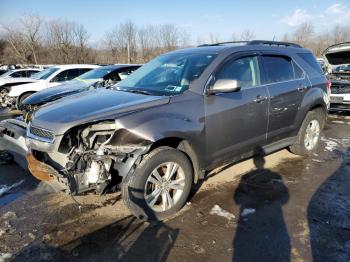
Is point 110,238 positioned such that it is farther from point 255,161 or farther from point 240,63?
point 255,161

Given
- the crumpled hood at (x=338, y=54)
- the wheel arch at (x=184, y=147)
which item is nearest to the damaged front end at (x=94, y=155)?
the wheel arch at (x=184, y=147)

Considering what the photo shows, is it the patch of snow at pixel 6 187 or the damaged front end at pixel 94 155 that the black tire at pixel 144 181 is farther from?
the patch of snow at pixel 6 187

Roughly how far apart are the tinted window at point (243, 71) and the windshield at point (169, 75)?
24cm

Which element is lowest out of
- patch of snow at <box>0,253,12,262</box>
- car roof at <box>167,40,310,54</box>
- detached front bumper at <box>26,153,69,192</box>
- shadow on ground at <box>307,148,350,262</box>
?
shadow on ground at <box>307,148,350,262</box>

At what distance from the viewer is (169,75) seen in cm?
451

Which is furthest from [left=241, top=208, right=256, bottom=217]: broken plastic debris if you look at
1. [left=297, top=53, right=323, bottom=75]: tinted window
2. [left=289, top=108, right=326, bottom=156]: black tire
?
[left=297, top=53, right=323, bottom=75]: tinted window

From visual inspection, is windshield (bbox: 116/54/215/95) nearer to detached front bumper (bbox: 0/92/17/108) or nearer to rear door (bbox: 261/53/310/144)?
rear door (bbox: 261/53/310/144)

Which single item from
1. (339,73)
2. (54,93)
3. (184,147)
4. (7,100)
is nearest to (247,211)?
(184,147)

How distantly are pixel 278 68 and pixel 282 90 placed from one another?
36cm

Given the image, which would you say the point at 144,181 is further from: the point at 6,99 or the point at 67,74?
the point at 6,99

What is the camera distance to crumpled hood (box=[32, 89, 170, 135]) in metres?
3.44

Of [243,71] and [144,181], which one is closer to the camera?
[144,181]

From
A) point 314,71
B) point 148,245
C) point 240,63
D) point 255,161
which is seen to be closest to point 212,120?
point 240,63

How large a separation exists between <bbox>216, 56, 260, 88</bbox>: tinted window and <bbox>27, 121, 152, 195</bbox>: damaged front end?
58.4 inches
